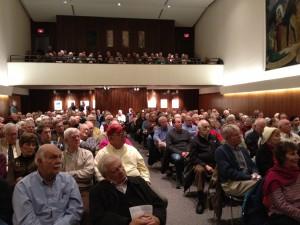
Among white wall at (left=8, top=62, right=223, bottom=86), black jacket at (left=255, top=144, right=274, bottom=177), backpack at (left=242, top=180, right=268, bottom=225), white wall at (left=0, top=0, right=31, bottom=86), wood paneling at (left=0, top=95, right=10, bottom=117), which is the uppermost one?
white wall at (left=0, top=0, right=31, bottom=86)

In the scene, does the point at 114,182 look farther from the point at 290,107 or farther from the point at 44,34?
the point at 44,34

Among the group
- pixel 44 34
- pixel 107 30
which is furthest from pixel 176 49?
pixel 44 34

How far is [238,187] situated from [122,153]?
4.59 feet

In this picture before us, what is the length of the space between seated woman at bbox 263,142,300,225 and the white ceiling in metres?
16.8

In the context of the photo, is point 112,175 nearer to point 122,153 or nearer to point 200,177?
point 122,153

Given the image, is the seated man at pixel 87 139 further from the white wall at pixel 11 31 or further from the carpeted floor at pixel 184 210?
the white wall at pixel 11 31

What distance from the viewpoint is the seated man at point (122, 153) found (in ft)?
12.3

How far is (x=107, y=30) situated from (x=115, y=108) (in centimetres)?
542

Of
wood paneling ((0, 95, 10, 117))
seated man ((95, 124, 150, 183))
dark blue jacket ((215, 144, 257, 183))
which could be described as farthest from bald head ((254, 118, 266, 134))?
wood paneling ((0, 95, 10, 117))

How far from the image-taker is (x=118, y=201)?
2.66 m

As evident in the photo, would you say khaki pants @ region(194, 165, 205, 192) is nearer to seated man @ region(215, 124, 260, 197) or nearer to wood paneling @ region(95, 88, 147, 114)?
seated man @ region(215, 124, 260, 197)

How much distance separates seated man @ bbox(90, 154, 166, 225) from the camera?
2.53m

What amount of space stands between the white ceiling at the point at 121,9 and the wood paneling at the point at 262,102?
5404 mm

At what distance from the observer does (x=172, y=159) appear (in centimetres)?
646
